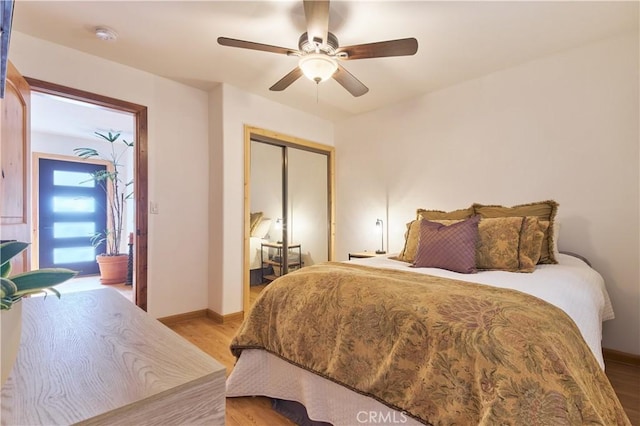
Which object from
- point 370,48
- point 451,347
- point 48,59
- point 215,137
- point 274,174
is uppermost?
point 48,59

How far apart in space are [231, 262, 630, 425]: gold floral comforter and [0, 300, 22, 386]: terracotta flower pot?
1144 millimetres

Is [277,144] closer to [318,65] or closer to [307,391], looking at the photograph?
[318,65]

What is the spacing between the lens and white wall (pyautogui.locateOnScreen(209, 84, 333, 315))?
123 inches

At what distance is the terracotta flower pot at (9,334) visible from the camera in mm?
447

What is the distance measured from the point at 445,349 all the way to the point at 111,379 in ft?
3.34

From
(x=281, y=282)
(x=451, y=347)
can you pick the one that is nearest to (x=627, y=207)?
(x=451, y=347)

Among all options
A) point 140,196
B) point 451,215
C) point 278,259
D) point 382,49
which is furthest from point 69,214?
point 451,215

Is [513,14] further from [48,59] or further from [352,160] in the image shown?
[48,59]

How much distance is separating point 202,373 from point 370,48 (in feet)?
6.53

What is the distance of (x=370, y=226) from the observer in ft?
12.9

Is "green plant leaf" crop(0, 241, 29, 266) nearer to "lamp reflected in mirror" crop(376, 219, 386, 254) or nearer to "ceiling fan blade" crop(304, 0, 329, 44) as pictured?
"ceiling fan blade" crop(304, 0, 329, 44)

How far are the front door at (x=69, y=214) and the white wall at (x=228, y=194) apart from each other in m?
3.48

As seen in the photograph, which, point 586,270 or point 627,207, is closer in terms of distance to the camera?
point 586,270

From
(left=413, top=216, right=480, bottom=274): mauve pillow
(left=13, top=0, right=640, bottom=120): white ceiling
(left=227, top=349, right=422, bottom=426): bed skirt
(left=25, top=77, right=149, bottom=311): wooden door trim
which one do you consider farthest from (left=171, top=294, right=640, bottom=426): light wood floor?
(left=13, top=0, right=640, bottom=120): white ceiling
